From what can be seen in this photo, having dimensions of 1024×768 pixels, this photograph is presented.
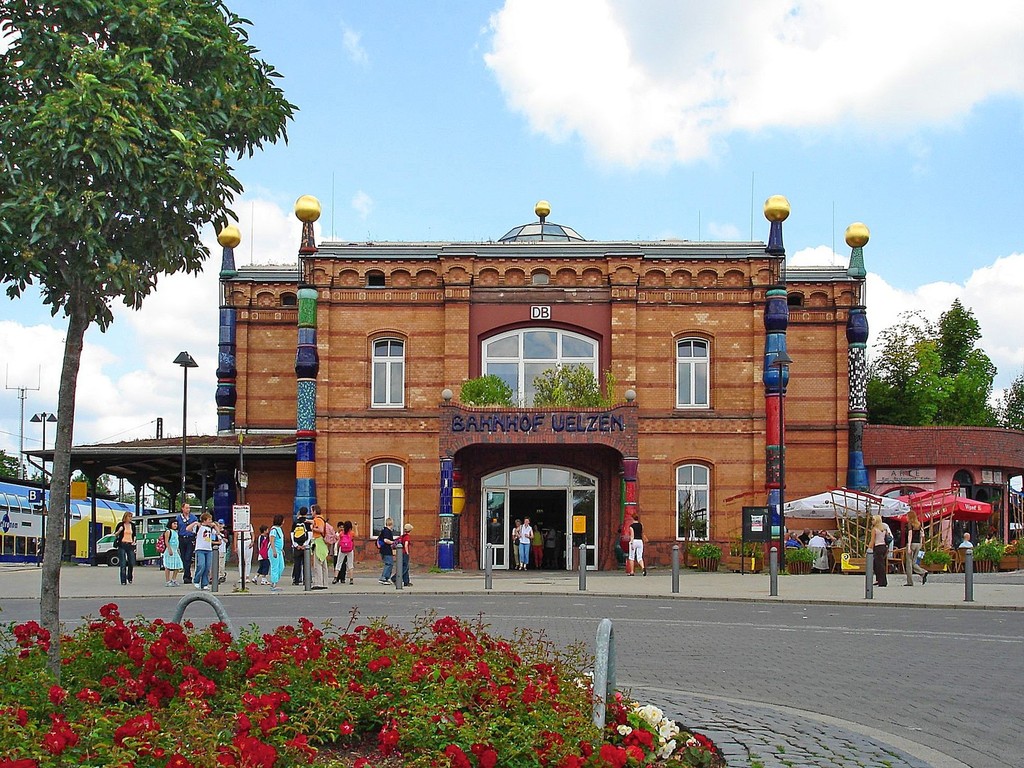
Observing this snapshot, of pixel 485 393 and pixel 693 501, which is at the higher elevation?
pixel 485 393

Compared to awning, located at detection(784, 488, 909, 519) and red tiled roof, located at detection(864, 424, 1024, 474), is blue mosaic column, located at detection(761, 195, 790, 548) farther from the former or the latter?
red tiled roof, located at detection(864, 424, 1024, 474)

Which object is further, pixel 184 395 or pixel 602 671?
pixel 184 395

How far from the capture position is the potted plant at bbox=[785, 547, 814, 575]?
33000 mm

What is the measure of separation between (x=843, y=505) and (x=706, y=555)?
4031mm

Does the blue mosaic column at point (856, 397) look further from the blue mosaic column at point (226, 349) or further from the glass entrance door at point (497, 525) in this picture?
the blue mosaic column at point (226, 349)

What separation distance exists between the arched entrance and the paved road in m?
10.5

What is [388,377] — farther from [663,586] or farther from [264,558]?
[663,586]

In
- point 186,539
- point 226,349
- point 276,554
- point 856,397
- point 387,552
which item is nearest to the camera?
point 276,554

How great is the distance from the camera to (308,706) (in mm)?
7184

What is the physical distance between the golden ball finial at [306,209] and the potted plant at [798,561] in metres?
16.8

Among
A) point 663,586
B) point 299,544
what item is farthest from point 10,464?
point 663,586

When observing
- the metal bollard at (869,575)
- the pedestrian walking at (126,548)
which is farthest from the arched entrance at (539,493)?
the metal bollard at (869,575)

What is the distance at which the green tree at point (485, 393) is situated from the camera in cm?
3341

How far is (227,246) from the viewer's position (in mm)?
39562
